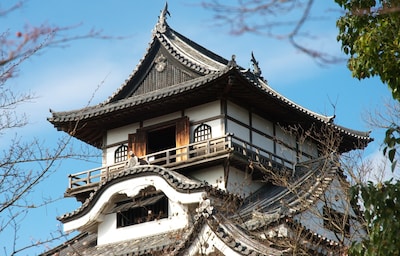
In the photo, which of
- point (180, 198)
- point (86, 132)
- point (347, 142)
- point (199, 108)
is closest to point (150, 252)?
point (180, 198)

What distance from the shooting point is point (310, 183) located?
20.3 m

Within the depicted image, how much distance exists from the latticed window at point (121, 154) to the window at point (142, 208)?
6.37ft

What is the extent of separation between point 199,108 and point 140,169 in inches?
116

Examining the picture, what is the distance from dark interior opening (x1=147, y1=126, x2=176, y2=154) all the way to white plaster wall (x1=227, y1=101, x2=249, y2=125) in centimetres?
199

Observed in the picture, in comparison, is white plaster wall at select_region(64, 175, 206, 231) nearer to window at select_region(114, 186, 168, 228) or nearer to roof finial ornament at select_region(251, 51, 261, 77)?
window at select_region(114, 186, 168, 228)

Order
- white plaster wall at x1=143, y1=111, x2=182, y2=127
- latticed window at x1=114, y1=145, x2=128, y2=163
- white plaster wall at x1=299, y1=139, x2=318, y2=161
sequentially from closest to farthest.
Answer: white plaster wall at x1=143, y1=111, x2=182, y2=127 < latticed window at x1=114, y1=145, x2=128, y2=163 < white plaster wall at x1=299, y1=139, x2=318, y2=161

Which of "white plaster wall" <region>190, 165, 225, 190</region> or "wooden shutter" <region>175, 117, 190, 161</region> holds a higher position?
"wooden shutter" <region>175, 117, 190, 161</region>

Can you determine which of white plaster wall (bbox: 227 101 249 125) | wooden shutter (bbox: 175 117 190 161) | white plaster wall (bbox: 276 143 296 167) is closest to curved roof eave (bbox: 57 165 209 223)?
wooden shutter (bbox: 175 117 190 161)

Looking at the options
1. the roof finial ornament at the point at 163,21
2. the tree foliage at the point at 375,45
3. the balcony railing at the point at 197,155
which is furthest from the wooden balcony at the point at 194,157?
the tree foliage at the point at 375,45

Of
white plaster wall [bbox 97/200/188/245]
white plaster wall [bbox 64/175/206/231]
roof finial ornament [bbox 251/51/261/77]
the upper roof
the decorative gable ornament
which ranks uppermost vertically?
roof finial ornament [bbox 251/51/261/77]

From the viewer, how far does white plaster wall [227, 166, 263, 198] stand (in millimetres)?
21672

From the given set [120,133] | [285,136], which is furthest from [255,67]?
[120,133]

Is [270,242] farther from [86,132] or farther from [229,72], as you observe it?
[86,132]

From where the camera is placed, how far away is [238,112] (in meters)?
23.0
